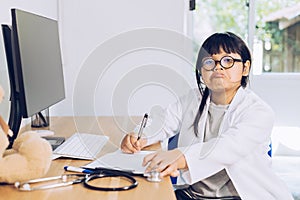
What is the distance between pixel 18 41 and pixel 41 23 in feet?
1.01

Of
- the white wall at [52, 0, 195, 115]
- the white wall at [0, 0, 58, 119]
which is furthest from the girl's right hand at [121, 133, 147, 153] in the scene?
the white wall at [52, 0, 195, 115]

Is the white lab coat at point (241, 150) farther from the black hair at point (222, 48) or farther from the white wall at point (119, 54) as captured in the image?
the white wall at point (119, 54)

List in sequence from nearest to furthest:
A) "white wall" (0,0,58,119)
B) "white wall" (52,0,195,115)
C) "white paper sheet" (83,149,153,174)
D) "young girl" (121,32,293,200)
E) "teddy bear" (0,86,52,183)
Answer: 1. "teddy bear" (0,86,52,183)
2. "white paper sheet" (83,149,153,174)
3. "young girl" (121,32,293,200)
4. "white wall" (0,0,58,119)
5. "white wall" (52,0,195,115)

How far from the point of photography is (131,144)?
4.78 ft

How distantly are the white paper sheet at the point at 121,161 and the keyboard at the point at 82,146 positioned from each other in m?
0.05

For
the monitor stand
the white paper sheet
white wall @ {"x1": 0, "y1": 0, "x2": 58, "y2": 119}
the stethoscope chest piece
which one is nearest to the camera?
the stethoscope chest piece

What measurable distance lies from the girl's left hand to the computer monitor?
373mm

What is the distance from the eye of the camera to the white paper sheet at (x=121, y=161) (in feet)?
4.06

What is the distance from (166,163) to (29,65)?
516mm

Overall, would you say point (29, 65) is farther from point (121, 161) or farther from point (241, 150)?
point (241, 150)

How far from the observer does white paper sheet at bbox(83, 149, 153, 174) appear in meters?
1.24

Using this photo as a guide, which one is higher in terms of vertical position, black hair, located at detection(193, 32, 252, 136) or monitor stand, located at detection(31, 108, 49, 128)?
black hair, located at detection(193, 32, 252, 136)

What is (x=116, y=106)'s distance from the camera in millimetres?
2596

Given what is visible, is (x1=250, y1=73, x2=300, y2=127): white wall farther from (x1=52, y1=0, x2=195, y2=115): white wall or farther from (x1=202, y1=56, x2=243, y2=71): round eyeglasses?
(x1=202, y1=56, x2=243, y2=71): round eyeglasses
